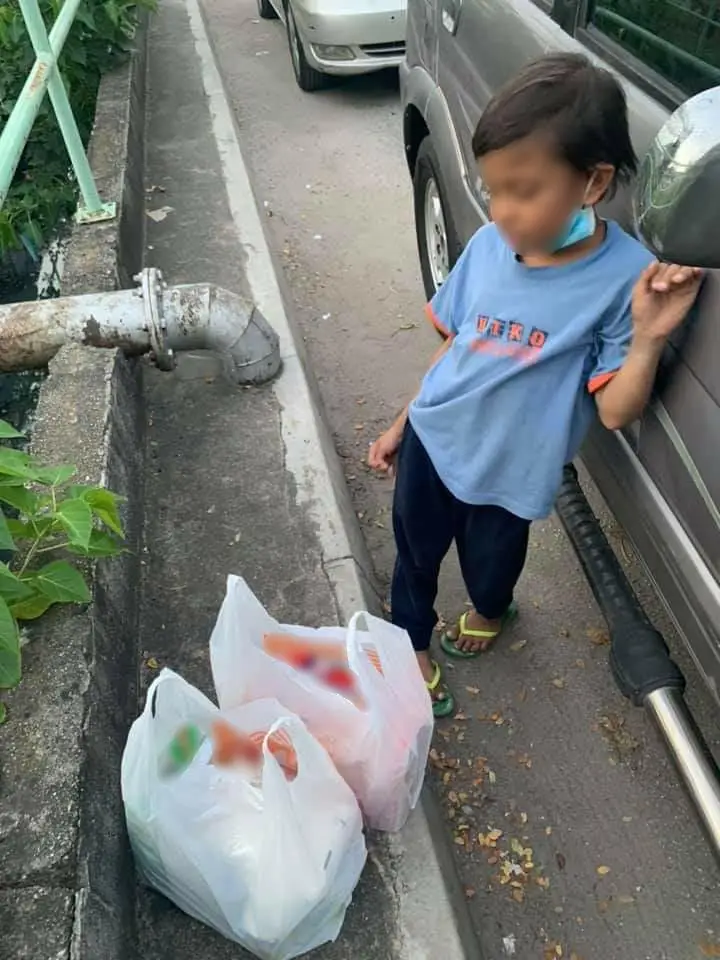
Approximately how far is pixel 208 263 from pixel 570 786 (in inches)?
99.5

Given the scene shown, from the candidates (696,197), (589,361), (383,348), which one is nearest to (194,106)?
(383,348)

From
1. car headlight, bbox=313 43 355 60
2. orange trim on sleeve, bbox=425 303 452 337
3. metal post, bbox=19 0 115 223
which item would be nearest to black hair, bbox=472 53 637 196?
orange trim on sleeve, bbox=425 303 452 337

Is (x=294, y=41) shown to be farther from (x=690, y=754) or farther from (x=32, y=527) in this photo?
(x=690, y=754)

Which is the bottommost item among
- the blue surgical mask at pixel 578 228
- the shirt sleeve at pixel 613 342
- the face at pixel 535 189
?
the shirt sleeve at pixel 613 342

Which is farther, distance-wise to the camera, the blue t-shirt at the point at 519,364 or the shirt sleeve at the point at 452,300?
the shirt sleeve at the point at 452,300

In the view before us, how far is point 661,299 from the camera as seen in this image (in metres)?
1.49

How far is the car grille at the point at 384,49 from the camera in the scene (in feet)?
19.4

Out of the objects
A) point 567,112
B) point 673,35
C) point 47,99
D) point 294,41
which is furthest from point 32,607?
point 294,41

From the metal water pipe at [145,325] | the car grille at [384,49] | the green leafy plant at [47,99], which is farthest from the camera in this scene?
the car grille at [384,49]

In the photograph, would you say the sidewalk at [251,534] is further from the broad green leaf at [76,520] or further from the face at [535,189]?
the face at [535,189]

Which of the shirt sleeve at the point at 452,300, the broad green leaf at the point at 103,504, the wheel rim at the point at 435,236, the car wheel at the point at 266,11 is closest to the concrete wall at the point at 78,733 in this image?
the broad green leaf at the point at 103,504

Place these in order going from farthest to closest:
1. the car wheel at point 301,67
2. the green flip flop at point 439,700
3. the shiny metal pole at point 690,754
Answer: the car wheel at point 301,67 < the green flip flop at point 439,700 < the shiny metal pole at point 690,754

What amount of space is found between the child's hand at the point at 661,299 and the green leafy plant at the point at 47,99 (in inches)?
137

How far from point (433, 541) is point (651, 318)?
2.68 feet
